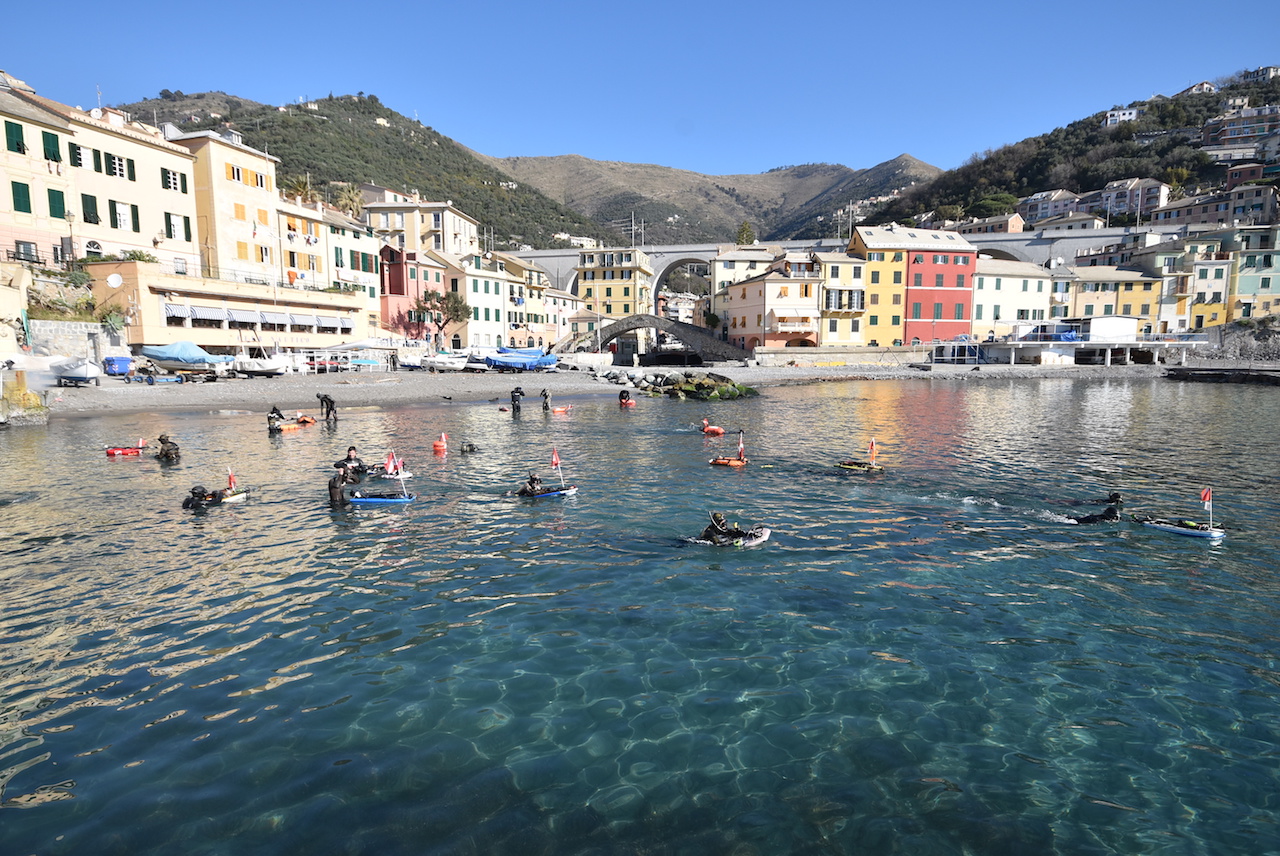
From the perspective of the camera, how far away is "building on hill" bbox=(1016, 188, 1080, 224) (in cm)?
13238

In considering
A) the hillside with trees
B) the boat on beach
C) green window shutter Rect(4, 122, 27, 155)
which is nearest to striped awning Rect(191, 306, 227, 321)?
the boat on beach

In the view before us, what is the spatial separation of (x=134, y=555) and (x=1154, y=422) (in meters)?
44.6

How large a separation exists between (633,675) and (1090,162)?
17565 centimetres

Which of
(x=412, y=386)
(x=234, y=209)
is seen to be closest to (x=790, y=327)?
(x=412, y=386)

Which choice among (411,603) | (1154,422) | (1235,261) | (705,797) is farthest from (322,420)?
(1235,261)

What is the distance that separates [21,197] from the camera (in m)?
40.9

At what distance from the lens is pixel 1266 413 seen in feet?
131

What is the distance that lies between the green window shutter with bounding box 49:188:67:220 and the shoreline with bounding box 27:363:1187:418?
1145 cm

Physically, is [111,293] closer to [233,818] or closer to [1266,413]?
[233,818]

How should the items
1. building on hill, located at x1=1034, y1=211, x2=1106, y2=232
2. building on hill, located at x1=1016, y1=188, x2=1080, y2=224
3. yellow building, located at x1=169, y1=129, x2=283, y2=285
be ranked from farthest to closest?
building on hill, located at x1=1016, y1=188, x2=1080, y2=224 → building on hill, located at x1=1034, y1=211, x2=1106, y2=232 → yellow building, located at x1=169, y1=129, x2=283, y2=285

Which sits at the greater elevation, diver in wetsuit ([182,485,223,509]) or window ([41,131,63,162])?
window ([41,131,63,162])

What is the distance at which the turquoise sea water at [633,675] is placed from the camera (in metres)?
6.70

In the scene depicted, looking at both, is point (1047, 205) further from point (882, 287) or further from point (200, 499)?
point (200, 499)

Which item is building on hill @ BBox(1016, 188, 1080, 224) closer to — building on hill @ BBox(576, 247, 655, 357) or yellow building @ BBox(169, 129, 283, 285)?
building on hill @ BBox(576, 247, 655, 357)
